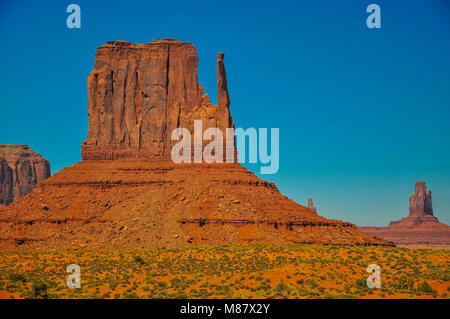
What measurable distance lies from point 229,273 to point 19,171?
126 meters

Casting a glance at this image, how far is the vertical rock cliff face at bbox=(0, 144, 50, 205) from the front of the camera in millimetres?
163500

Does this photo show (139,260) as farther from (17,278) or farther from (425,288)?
(425,288)

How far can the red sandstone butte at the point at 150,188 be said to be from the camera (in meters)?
83.6

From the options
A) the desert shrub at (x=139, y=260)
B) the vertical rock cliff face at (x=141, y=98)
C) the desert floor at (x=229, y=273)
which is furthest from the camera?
the vertical rock cliff face at (x=141, y=98)

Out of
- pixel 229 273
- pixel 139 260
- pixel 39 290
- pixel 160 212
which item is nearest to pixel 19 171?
pixel 160 212

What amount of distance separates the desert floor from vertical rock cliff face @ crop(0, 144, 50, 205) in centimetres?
9134

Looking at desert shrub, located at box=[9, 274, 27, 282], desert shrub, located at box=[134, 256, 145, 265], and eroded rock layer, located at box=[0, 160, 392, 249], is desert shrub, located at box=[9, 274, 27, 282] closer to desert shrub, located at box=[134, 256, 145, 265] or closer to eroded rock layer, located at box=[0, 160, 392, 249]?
desert shrub, located at box=[134, 256, 145, 265]

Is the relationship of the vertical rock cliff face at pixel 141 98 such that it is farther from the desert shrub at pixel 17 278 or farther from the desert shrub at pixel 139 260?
the desert shrub at pixel 17 278

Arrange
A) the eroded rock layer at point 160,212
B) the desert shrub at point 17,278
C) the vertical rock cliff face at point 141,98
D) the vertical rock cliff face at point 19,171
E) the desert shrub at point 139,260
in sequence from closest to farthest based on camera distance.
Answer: the desert shrub at point 17,278 < the desert shrub at point 139,260 < the eroded rock layer at point 160,212 < the vertical rock cliff face at point 141,98 < the vertical rock cliff face at point 19,171

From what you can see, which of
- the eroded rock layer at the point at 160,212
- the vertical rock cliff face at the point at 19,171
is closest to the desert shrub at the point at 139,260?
the eroded rock layer at the point at 160,212

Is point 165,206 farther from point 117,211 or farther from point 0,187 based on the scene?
point 0,187

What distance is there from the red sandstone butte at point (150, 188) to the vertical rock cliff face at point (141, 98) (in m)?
0.15
